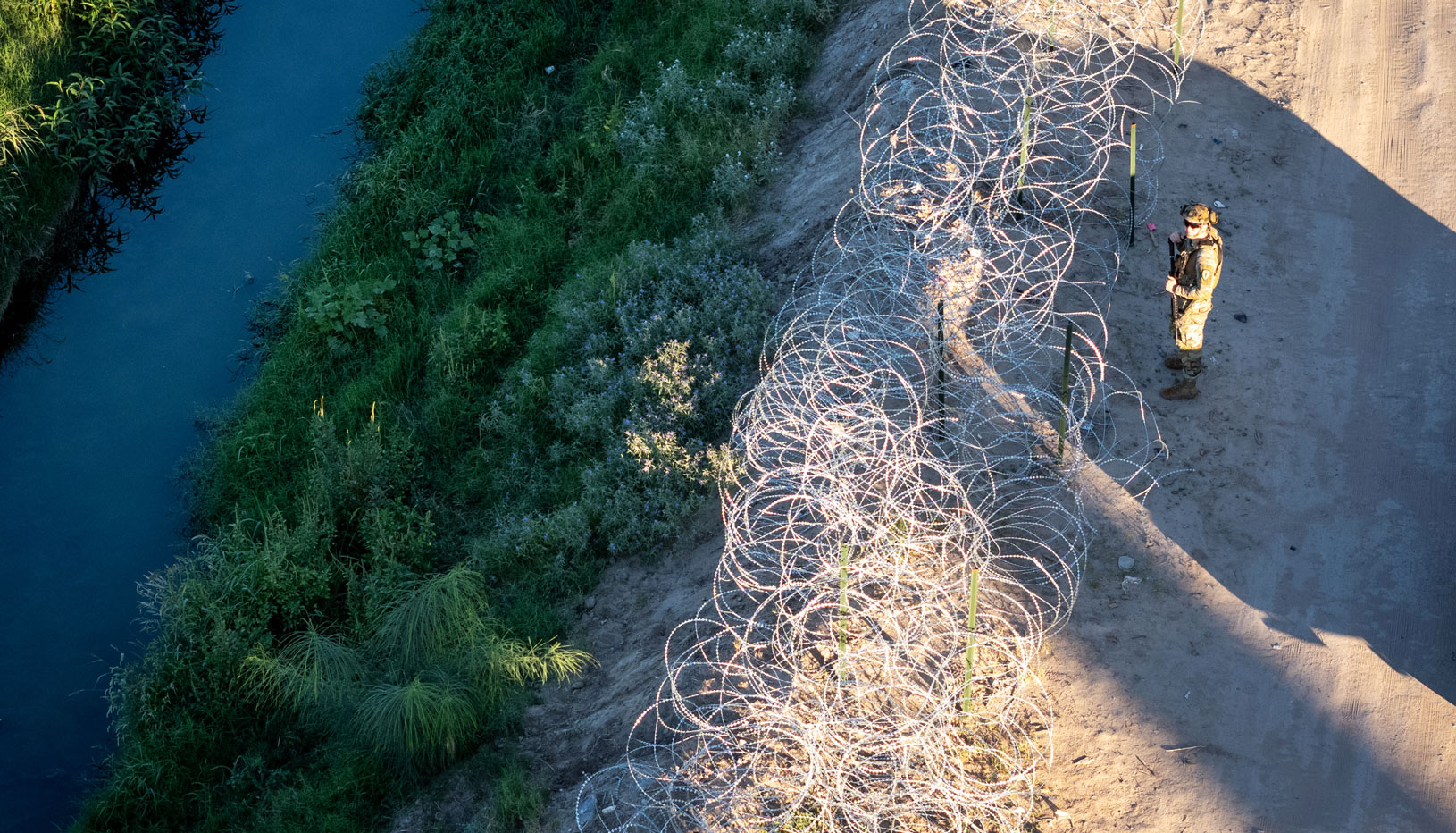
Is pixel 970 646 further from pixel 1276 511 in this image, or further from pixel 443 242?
pixel 443 242

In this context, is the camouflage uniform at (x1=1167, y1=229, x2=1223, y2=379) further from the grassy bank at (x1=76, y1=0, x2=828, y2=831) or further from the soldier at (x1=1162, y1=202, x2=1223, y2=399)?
the grassy bank at (x1=76, y1=0, x2=828, y2=831)

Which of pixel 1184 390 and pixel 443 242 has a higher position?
pixel 443 242

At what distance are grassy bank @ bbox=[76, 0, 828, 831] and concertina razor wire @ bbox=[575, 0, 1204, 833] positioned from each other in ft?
3.38

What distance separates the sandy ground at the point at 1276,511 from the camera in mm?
7273

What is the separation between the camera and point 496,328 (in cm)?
1191

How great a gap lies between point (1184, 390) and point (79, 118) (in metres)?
12.4

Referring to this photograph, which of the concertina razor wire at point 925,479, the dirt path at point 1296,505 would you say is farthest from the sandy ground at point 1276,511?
the concertina razor wire at point 925,479

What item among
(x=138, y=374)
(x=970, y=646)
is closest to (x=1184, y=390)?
(x=970, y=646)

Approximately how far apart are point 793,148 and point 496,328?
346 centimetres

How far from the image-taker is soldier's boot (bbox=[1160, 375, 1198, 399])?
29.9 ft

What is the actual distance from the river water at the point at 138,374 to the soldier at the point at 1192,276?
8.74m

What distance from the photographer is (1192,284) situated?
870 centimetres

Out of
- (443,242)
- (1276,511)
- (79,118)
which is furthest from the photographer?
(79,118)

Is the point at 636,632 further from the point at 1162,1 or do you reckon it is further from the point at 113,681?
the point at 1162,1
